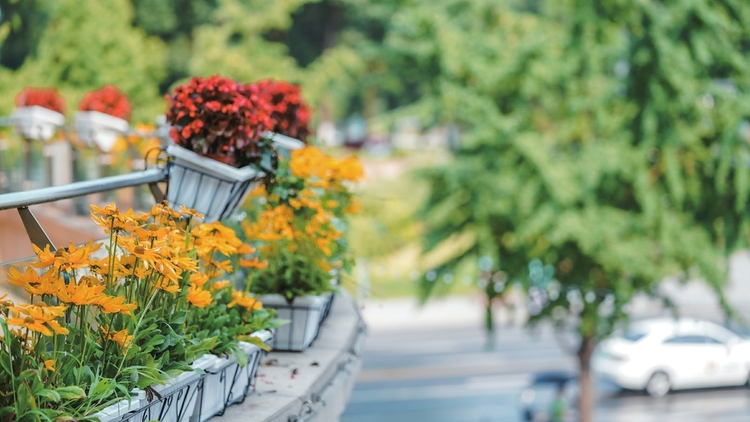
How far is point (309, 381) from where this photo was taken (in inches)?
143

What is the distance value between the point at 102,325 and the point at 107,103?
9532mm

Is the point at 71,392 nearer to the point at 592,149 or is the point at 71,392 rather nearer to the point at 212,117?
the point at 212,117

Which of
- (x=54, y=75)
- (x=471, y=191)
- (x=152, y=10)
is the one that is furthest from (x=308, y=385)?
(x=152, y=10)

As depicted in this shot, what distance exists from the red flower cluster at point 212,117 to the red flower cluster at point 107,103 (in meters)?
7.88

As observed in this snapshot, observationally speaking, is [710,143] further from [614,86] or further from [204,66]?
[204,66]

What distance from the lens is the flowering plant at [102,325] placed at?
2.13 meters

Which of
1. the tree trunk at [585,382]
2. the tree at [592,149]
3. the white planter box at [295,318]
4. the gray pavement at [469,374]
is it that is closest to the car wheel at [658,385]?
the gray pavement at [469,374]

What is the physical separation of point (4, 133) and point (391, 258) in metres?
20.5

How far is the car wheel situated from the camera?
66.0 ft

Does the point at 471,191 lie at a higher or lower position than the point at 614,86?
lower

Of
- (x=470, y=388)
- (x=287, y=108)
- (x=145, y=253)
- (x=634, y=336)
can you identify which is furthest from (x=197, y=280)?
(x=634, y=336)

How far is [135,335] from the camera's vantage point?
8.17ft

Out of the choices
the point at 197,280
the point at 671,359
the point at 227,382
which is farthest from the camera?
the point at 671,359

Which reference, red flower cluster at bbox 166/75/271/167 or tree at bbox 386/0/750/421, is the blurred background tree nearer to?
tree at bbox 386/0/750/421
